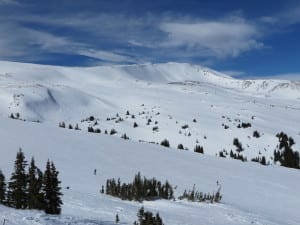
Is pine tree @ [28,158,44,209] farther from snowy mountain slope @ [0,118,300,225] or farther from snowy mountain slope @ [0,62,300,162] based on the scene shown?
snowy mountain slope @ [0,62,300,162]

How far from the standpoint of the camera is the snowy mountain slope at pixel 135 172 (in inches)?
521

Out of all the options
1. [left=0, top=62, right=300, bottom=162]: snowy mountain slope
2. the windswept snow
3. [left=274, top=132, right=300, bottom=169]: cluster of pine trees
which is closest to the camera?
the windswept snow

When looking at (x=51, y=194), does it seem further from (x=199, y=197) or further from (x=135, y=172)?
(x=135, y=172)

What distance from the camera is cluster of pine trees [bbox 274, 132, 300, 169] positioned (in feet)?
134

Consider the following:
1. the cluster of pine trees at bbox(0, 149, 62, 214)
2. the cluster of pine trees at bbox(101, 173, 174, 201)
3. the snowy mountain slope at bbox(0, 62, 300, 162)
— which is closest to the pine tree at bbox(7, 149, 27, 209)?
the cluster of pine trees at bbox(0, 149, 62, 214)

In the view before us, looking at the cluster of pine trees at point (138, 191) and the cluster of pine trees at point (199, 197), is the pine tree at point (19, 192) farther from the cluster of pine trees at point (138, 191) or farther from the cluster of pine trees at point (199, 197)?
the cluster of pine trees at point (199, 197)

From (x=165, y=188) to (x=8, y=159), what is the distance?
283 inches

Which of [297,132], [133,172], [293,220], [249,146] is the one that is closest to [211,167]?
[133,172]

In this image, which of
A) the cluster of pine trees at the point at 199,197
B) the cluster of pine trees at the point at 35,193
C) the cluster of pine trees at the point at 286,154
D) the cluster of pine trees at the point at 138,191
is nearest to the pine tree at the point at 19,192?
the cluster of pine trees at the point at 35,193

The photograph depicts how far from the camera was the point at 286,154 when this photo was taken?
42812mm

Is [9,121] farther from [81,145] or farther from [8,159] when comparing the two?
[8,159]

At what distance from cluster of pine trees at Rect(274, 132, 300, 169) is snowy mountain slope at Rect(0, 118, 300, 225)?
34.9ft

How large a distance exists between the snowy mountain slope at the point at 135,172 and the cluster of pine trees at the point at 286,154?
34.9 ft

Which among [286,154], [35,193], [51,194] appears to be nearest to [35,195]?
[35,193]
